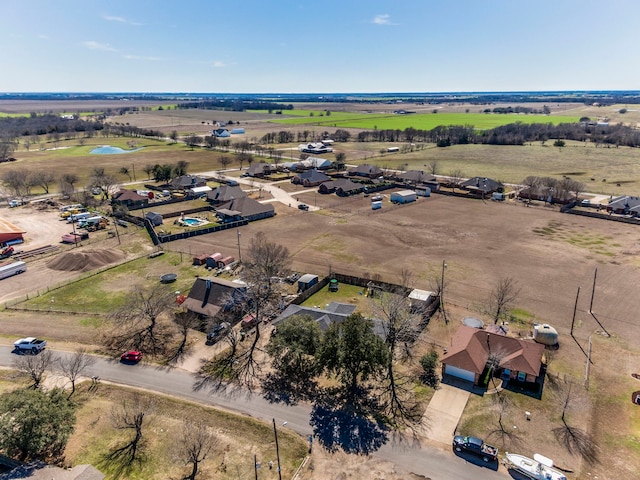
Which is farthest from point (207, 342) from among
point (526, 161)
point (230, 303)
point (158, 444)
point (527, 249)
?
point (526, 161)

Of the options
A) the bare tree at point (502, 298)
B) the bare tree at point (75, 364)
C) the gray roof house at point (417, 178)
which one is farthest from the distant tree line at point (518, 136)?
the bare tree at point (75, 364)

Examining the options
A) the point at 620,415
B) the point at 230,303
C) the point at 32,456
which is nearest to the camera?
the point at 32,456

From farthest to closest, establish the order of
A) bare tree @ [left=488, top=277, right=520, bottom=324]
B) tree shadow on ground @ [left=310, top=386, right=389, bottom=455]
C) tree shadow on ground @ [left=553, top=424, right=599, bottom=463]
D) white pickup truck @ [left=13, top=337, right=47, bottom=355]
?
1. bare tree @ [left=488, top=277, right=520, bottom=324]
2. white pickup truck @ [left=13, top=337, right=47, bottom=355]
3. tree shadow on ground @ [left=310, top=386, right=389, bottom=455]
4. tree shadow on ground @ [left=553, top=424, right=599, bottom=463]

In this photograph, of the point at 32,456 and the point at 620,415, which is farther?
the point at 620,415

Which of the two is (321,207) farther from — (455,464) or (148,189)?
(455,464)

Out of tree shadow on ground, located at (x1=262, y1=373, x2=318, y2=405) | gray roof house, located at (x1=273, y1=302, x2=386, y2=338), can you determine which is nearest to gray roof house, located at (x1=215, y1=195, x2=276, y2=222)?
gray roof house, located at (x1=273, y1=302, x2=386, y2=338)

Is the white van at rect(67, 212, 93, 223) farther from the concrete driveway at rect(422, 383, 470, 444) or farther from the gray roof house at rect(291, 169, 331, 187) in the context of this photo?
the concrete driveway at rect(422, 383, 470, 444)

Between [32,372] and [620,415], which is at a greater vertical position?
[32,372]
